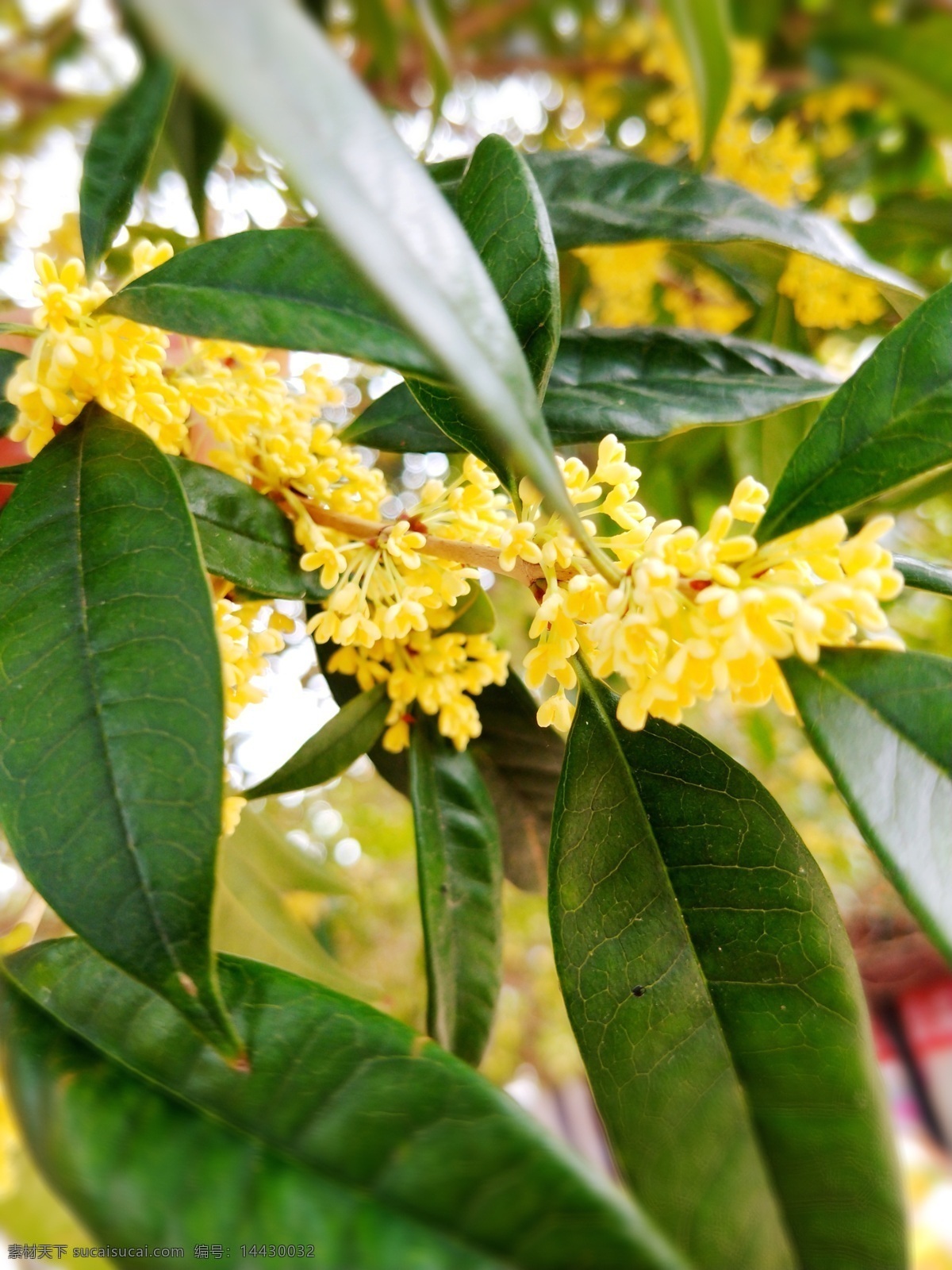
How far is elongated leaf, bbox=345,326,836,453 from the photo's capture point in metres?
0.59

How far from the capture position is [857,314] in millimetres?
1036

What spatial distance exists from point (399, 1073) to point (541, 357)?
36 centimetres

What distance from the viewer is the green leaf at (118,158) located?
22.6 inches

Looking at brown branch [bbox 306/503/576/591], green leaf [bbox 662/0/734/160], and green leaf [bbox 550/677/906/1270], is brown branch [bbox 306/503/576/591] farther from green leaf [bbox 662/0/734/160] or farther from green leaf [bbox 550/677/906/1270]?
green leaf [bbox 662/0/734/160]

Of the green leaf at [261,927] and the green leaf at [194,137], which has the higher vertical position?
the green leaf at [194,137]

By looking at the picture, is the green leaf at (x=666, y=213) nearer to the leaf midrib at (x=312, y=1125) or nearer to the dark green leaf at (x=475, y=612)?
the dark green leaf at (x=475, y=612)

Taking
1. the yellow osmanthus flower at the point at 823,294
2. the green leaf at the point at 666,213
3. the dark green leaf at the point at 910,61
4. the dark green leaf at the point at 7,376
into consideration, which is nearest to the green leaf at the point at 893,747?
the green leaf at the point at 666,213

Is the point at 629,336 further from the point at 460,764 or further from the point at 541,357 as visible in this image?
the point at 460,764

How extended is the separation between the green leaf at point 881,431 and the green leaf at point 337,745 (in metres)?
0.30

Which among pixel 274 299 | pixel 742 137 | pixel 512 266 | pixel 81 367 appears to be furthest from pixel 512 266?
pixel 742 137

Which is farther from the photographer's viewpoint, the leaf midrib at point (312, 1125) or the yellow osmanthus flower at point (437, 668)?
the yellow osmanthus flower at point (437, 668)

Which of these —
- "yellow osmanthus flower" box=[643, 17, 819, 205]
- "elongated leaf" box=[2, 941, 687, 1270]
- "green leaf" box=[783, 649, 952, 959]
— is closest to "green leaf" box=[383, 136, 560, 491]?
"green leaf" box=[783, 649, 952, 959]

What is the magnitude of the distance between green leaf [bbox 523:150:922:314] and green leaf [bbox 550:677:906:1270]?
355mm


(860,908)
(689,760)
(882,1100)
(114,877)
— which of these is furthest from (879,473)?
(860,908)
